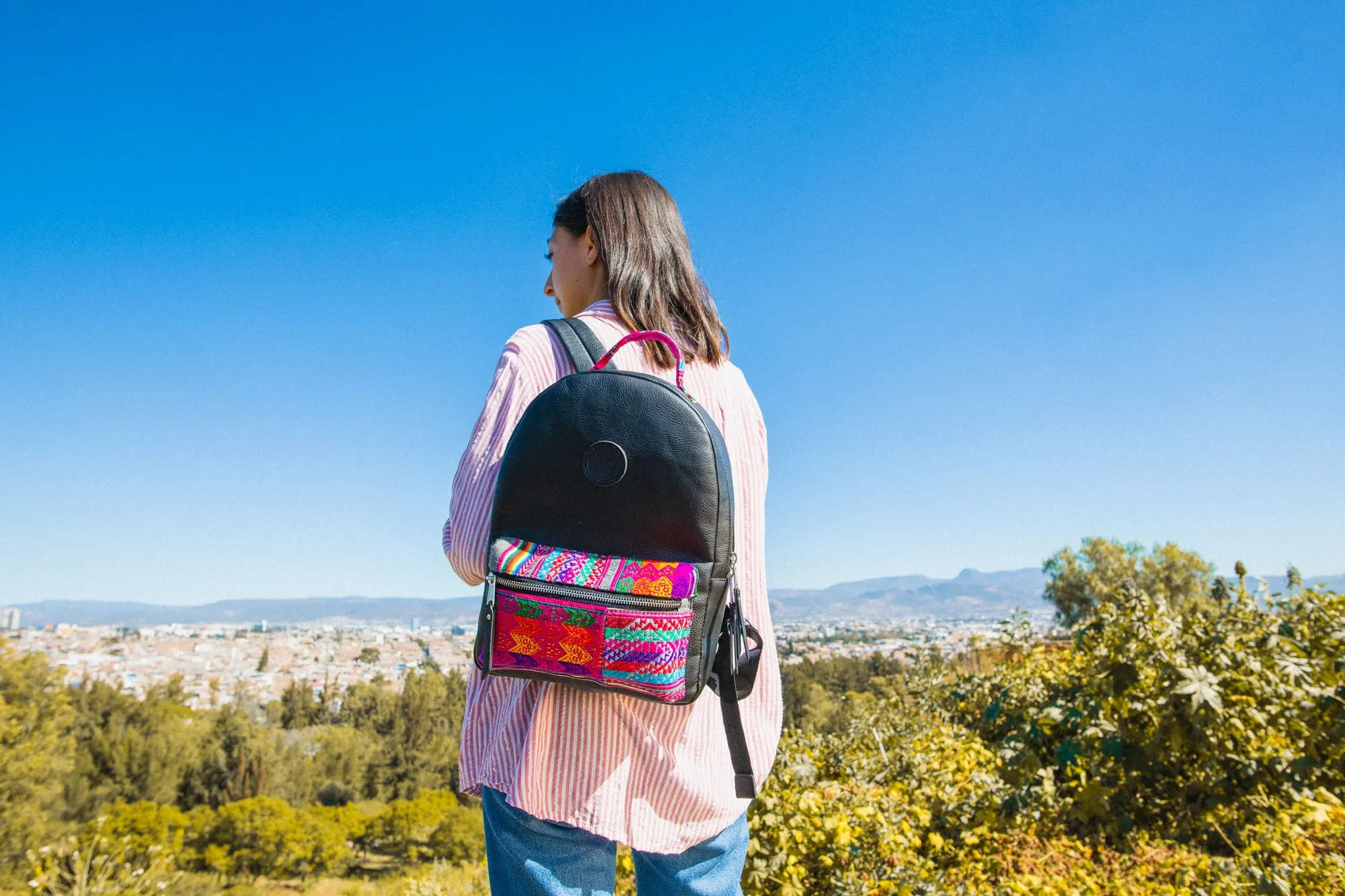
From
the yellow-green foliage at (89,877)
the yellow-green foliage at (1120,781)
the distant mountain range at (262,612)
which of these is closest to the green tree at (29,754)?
the yellow-green foliage at (89,877)

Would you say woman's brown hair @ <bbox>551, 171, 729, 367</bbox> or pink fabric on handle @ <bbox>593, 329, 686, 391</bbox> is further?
woman's brown hair @ <bbox>551, 171, 729, 367</bbox>

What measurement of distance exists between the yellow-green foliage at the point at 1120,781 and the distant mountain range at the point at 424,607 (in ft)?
220

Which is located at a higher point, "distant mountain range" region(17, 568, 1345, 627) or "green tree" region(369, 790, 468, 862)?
"distant mountain range" region(17, 568, 1345, 627)

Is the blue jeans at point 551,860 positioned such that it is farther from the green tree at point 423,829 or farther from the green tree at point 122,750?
the green tree at point 122,750

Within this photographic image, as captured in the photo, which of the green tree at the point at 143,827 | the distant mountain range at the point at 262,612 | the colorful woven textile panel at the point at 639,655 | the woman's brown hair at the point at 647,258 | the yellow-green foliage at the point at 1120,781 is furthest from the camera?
the distant mountain range at the point at 262,612

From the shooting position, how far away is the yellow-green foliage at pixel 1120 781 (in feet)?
8.31

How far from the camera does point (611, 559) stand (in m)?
0.78

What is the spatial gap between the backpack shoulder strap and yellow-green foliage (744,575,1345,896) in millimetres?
2198

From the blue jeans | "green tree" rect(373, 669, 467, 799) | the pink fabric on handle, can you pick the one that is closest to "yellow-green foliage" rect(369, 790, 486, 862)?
"green tree" rect(373, 669, 467, 799)

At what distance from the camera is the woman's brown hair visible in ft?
3.42

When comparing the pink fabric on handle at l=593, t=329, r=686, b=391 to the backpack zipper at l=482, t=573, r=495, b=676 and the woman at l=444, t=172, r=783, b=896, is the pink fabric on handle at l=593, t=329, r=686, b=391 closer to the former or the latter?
the woman at l=444, t=172, r=783, b=896

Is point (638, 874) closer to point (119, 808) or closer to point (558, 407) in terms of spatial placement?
point (558, 407)

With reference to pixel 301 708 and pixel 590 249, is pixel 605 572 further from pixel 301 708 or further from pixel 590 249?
pixel 301 708

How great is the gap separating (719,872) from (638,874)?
108mm
